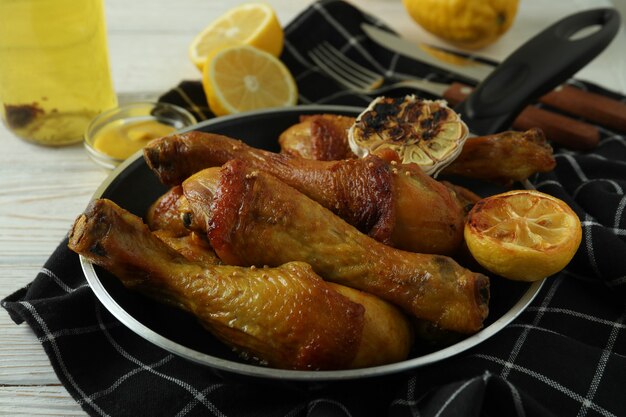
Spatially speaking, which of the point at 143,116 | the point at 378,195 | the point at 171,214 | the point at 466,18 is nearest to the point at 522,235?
the point at 378,195

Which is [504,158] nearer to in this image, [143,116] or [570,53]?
[570,53]

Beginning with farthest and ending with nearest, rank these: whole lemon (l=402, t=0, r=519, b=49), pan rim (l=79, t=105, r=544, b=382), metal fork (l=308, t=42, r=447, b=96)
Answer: whole lemon (l=402, t=0, r=519, b=49) → metal fork (l=308, t=42, r=447, b=96) → pan rim (l=79, t=105, r=544, b=382)

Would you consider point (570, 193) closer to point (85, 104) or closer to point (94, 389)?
point (94, 389)

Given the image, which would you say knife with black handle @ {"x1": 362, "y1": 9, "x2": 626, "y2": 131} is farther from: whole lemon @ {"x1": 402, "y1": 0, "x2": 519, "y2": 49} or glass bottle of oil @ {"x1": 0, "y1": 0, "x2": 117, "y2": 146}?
glass bottle of oil @ {"x1": 0, "y1": 0, "x2": 117, "y2": 146}

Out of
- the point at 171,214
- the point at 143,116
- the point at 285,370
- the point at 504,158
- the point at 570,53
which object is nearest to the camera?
the point at 285,370

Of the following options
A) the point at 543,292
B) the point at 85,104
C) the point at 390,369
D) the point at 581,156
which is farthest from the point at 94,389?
the point at 581,156

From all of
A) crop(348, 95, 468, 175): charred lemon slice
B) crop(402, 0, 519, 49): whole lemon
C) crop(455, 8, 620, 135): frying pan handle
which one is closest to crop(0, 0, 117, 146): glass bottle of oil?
crop(348, 95, 468, 175): charred lemon slice

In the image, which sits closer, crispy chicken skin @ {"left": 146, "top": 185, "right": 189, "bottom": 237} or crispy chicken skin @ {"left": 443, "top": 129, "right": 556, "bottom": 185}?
crispy chicken skin @ {"left": 146, "top": 185, "right": 189, "bottom": 237}
